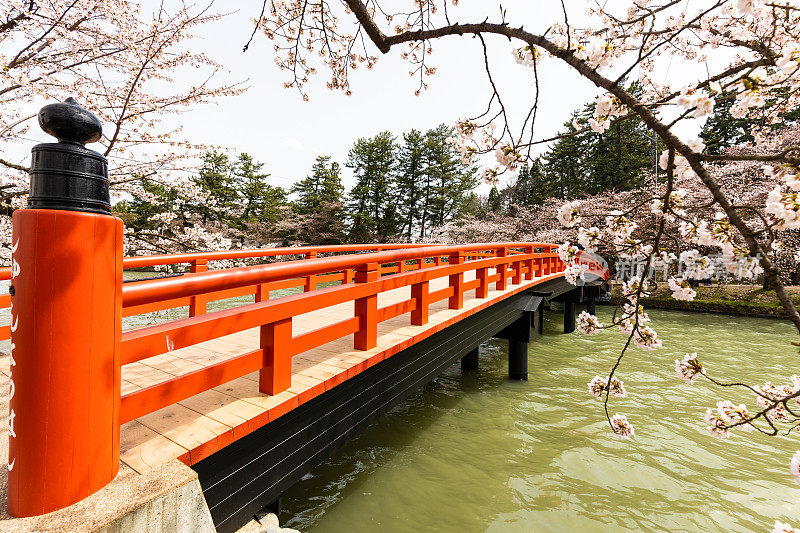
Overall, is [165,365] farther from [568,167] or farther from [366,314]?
[568,167]

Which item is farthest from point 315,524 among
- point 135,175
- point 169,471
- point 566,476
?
point 135,175

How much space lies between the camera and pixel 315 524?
339cm

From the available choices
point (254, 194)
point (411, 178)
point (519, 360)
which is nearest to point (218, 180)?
point (254, 194)

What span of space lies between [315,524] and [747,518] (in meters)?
4.39

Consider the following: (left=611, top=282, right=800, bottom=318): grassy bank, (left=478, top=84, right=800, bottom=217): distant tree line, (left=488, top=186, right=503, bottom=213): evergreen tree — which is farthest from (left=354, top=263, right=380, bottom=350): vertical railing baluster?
(left=488, top=186, right=503, bottom=213): evergreen tree

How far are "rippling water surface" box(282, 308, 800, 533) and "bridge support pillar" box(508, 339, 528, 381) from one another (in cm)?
19

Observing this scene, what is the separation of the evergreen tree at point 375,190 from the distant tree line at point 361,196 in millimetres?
84

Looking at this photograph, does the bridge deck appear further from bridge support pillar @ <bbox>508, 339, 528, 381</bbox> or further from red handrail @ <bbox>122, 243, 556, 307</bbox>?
bridge support pillar @ <bbox>508, 339, 528, 381</bbox>

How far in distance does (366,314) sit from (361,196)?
29319 mm

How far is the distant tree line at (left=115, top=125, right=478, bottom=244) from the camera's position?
29.5 m

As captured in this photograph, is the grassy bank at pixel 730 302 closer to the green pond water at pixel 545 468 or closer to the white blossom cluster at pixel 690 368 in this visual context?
the green pond water at pixel 545 468

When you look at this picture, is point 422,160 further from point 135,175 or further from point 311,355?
point 311,355

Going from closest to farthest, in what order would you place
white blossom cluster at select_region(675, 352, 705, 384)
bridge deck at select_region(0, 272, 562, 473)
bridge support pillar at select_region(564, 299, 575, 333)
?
bridge deck at select_region(0, 272, 562, 473), white blossom cluster at select_region(675, 352, 705, 384), bridge support pillar at select_region(564, 299, 575, 333)

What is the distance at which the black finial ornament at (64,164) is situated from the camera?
1288mm
